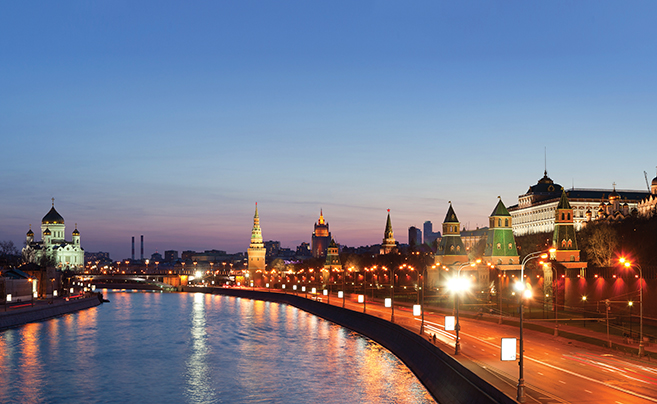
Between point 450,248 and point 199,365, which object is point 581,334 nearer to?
point 199,365

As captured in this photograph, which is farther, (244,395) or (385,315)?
(385,315)

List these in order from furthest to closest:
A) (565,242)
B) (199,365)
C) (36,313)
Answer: (565,242), (36,313), (199,365)

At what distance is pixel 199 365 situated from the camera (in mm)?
62656

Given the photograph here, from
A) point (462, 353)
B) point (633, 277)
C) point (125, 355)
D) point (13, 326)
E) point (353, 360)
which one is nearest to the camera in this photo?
point (462, 353)

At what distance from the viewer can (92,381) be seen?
177 ft

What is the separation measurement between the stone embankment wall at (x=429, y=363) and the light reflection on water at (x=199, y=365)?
3.61 ft

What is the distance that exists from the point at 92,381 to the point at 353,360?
2261cm

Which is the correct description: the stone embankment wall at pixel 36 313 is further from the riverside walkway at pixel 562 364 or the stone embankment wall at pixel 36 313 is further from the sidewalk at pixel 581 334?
the sidewalk at pixel 581 334

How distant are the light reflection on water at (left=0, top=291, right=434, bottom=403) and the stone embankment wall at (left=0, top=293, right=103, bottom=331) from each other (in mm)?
1678

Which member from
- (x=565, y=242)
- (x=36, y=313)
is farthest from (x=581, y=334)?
(x=36, y=313)

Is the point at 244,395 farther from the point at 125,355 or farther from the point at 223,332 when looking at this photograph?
the point at 223,332

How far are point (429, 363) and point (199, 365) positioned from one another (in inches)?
912

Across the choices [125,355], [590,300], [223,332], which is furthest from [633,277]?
[125,355]

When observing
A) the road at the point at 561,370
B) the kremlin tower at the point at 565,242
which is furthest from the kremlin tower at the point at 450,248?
the road at the point at 561,370
